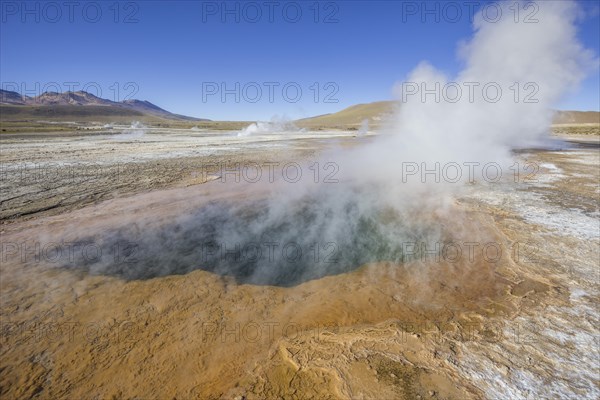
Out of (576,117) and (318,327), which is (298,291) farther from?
(576,117)

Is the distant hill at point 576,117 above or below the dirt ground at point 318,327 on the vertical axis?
above

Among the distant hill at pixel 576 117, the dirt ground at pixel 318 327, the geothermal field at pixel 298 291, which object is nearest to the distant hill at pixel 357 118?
the distant hill at pixel 576 117

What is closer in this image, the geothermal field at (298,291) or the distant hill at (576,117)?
the geothermal field at (298,291)

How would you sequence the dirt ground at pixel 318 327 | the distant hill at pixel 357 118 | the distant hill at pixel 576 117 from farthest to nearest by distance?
the distant hill at pixel 576 117 → the distant hill at pixel 357 118 → the dirt ground at pixel 318 327

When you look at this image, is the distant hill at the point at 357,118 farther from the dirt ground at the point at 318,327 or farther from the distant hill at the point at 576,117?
the dirt ground at the point at 318,327

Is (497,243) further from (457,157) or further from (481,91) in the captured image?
(481,91)

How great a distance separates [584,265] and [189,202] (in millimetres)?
8820

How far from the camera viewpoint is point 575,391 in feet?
9.23

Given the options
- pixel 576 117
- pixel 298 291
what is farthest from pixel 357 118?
pixel 298 291

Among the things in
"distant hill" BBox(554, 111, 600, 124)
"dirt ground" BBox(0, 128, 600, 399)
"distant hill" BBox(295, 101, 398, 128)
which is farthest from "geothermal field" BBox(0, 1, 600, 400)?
"distant hill" BBox(554, 111, 600, 124)

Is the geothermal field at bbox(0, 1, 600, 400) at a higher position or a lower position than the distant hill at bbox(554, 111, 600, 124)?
lower

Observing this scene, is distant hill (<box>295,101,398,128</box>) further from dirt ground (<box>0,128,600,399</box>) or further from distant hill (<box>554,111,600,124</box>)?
dirt ground (<box>0,128,600,399</box>)

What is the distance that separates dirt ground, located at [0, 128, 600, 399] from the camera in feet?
9.61

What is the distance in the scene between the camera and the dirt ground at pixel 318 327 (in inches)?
115
